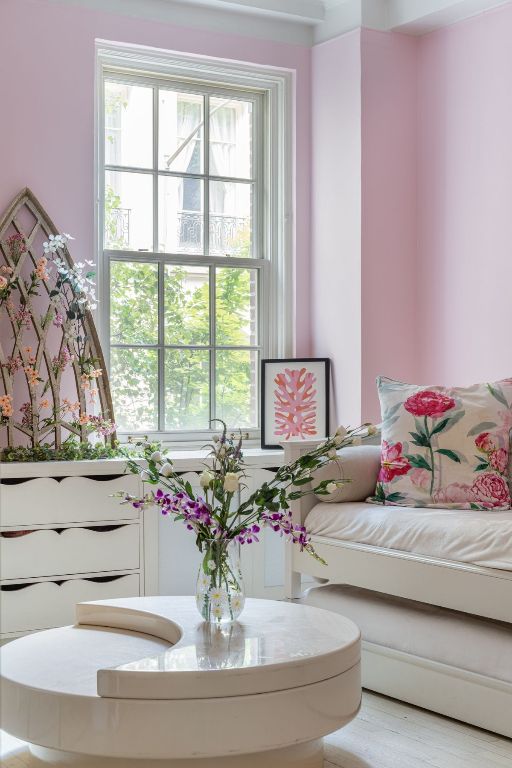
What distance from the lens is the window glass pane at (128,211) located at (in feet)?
13.6

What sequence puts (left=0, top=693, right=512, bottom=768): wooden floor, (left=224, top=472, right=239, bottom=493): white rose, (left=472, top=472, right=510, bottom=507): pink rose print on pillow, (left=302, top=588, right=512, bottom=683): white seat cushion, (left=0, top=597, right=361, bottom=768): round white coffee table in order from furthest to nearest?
(left=472, top=472, right=510, bottom=507): pink rose print on pillow → (left=302, top=588, right=512, bottom=683): white seat cushion → (left=0, top=693, right=512, bottom=768): wooden floor → (left=224, top=472, right=239, bottom=493): white rose → (left=0, top=597, right=361, bottom=768): round white coffee table

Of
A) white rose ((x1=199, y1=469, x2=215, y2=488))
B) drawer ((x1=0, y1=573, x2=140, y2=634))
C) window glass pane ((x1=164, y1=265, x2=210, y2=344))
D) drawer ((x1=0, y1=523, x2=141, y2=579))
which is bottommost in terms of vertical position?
drawer ((x1=0, y1=573, x2=140, y2=634))

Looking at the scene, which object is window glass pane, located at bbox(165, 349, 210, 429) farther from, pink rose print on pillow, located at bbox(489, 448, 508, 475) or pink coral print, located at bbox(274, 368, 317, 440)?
pink rose print on pillow, located at bbox(489, 448, 508, 475)

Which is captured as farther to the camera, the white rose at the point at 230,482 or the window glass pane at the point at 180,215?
the window glass pane at the point at 180,215

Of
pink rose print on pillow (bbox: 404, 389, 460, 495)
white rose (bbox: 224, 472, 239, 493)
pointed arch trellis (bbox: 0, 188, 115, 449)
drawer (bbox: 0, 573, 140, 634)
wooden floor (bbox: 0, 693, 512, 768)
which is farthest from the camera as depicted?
pointed arch trellis (bbox: 0, 188, 115, 449)

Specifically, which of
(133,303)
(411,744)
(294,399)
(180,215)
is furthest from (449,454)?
(180,215)

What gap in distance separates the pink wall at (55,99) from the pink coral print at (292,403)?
0.99 metres

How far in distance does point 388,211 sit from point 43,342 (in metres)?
1.53

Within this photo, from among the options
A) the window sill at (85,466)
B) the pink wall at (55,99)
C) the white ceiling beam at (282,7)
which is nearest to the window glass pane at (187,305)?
the pink wall at (55,99)

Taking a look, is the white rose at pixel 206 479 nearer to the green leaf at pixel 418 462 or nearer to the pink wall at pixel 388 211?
the green leaf at pixel 418 462

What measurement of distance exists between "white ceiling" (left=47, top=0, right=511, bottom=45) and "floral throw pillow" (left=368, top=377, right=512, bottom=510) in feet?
5.38

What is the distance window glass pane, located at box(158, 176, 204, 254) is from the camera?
426 centimetres

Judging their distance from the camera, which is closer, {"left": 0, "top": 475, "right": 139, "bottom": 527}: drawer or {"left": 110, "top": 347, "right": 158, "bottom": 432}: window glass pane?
{"left": 0, "top": 475, "right": 139, "bottom": 527}: drawer

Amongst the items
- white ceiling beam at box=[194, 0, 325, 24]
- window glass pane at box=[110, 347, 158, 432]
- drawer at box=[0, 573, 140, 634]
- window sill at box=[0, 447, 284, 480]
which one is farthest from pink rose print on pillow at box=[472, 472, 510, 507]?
white ceiling beam at box=[194, 0, 325, 24]
